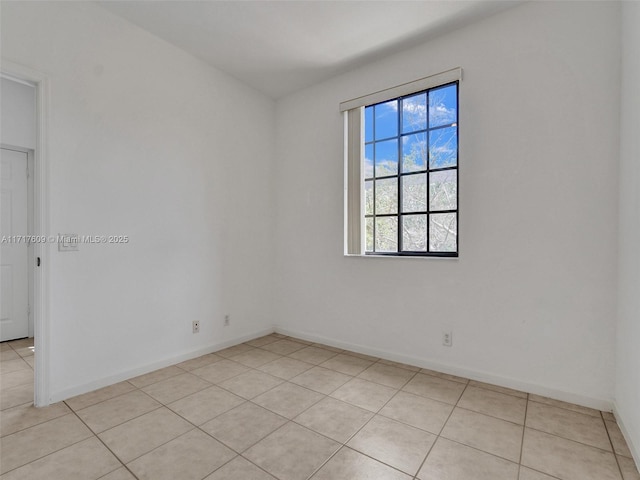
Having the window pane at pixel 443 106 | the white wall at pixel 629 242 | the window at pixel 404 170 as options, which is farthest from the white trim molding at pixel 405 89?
the white wall at pixel 629 242

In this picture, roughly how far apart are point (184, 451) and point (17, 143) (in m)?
3.75

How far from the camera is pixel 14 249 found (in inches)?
140

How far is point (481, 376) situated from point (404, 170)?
1806mm

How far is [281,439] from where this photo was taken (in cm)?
174

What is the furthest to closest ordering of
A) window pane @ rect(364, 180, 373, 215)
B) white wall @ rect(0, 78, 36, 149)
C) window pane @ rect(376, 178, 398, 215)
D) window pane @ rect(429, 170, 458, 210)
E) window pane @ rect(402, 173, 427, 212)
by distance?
white wall @ rect(0, 78, 36, 149)
window pane @ rect(364, 180, 373, 215)
window pane @ rect(376, 178, 398, 215)
window pane @ rect(402, 173, 427, 212)
window pane @ rect(429, 170, 458, 210)

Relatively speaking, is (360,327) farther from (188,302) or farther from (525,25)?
(525,25)

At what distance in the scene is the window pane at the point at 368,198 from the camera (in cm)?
318

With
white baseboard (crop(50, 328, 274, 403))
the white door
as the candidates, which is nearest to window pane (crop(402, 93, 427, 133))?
white baseboard (crop(50, 328, 274, 403))

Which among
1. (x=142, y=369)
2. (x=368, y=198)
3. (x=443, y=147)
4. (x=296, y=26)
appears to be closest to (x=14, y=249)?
(x=142, y=369)

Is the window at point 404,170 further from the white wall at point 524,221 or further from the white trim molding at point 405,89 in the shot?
the white wall at point 524,221

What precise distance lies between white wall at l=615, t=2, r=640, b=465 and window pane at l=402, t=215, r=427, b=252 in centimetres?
127

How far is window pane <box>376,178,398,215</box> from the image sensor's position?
301cm

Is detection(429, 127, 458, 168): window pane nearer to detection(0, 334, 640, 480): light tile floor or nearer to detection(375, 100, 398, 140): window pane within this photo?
detection(375, 100, 398, 140): window pane

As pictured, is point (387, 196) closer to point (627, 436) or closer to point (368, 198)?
point (368, 198)
